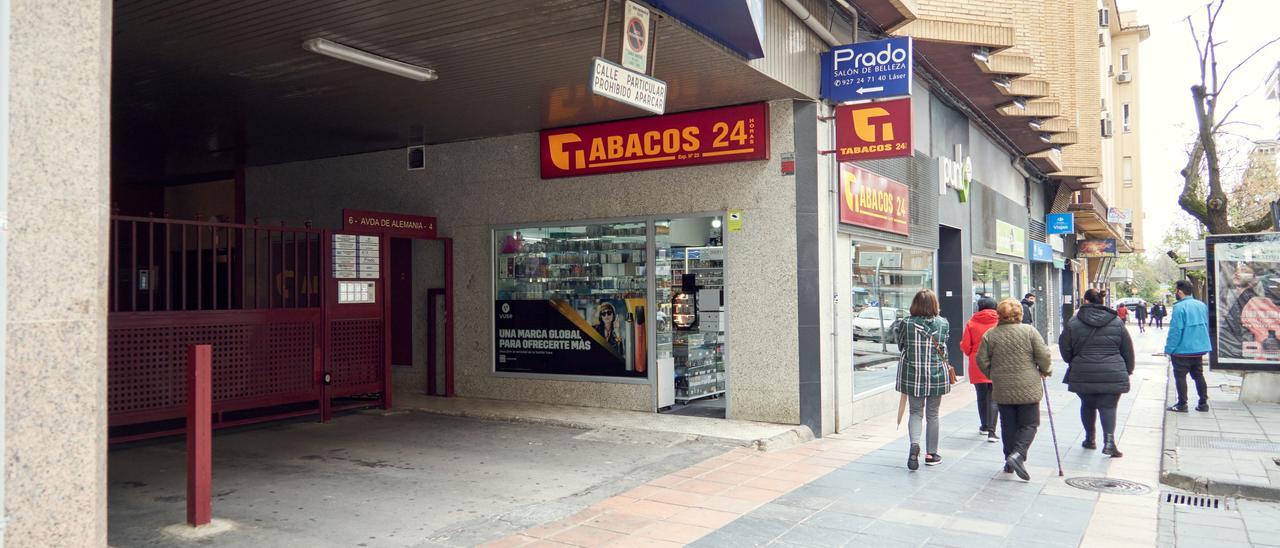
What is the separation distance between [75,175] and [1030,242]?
22.0 m

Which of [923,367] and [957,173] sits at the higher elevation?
[957,173]

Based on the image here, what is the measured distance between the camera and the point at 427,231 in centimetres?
1081

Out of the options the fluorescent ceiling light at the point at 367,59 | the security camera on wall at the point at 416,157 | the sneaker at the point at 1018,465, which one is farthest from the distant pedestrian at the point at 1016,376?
the security camera on wall at the point at 416,157

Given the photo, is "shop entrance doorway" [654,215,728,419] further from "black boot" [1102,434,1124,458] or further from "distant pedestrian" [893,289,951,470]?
"black boot" [1102,434,1124,458]

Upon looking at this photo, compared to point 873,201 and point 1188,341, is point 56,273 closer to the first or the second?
point 873,201

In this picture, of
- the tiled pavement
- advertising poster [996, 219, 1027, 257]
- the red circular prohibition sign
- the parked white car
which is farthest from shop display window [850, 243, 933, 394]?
advertising poster [996, 219, 1027, 257]

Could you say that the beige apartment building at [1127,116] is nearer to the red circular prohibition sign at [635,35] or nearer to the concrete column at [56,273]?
the red circular prohibition sign at [635,35]

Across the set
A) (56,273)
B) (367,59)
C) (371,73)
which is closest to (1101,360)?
(367,59)

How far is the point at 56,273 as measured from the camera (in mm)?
3143

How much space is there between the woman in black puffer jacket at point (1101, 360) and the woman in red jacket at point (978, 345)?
83 centimetres

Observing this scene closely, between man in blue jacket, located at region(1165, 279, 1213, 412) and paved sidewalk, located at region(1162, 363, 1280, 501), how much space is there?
0.98 feet

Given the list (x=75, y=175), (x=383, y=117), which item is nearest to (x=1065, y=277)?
(x=383, y=117)

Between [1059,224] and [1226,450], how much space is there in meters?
17.2

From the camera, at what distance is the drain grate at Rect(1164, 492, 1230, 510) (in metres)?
6.45
